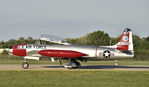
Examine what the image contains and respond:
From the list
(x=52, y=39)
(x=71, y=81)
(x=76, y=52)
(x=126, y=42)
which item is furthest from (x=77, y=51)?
(x=71, y=81)

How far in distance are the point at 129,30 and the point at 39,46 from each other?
33.6 feet

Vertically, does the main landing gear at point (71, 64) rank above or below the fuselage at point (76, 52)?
below

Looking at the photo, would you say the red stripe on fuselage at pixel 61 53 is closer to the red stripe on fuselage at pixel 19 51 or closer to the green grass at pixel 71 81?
the red stripe on fuselage at pixel 19 51

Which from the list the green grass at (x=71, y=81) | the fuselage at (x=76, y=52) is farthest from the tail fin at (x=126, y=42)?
the green grass at (x=71, y=81)

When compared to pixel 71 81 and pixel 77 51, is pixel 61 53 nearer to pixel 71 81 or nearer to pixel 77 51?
pixel 77 51

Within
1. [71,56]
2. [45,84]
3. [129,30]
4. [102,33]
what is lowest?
[45,84]

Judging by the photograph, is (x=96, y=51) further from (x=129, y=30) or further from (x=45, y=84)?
(x=45, y=84)

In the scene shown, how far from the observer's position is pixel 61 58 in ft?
111

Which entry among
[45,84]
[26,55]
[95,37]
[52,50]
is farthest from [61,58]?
[95,37]

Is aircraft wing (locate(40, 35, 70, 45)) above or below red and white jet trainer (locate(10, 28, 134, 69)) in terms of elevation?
above

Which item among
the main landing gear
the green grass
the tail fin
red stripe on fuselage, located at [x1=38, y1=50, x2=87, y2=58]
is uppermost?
the tail fin

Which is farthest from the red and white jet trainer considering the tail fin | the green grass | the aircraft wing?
the green grass

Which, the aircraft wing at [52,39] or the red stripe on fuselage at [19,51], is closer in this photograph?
the red stripe on fuselage at [19,51]

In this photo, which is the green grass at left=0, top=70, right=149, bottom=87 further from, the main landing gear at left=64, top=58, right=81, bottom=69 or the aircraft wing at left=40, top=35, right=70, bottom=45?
the aircraft wing at left=40, top=35, right=70, bottom=45
